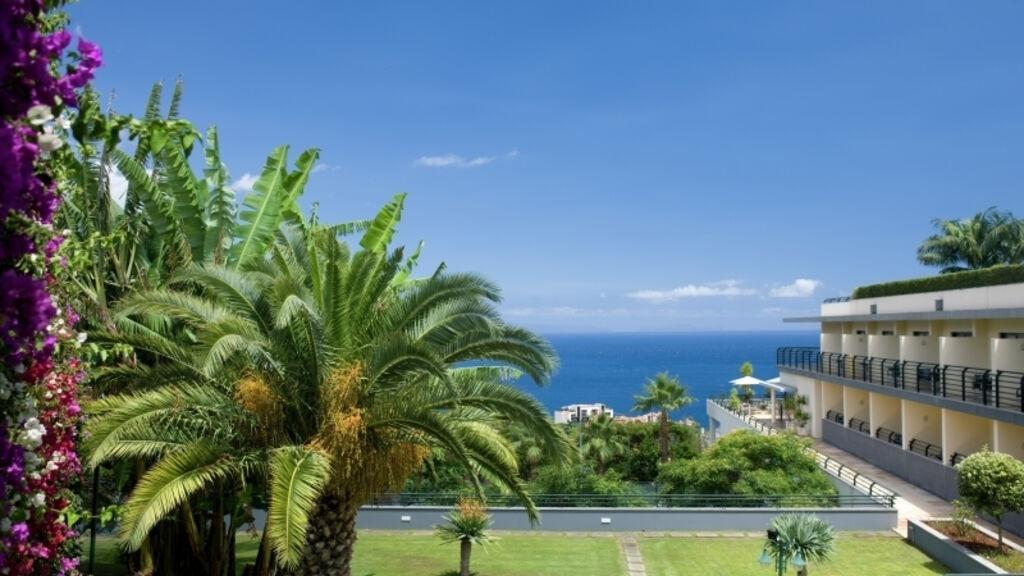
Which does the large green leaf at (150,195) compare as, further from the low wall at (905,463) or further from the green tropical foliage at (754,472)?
the low wall at (905,463)

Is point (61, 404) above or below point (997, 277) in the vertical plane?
below

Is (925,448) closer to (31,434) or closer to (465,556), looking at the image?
(465,556)

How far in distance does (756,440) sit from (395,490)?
16.7m

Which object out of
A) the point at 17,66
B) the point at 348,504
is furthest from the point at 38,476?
the point at 348,504

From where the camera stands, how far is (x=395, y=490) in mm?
11141

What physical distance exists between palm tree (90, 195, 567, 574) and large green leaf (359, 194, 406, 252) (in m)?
2.64

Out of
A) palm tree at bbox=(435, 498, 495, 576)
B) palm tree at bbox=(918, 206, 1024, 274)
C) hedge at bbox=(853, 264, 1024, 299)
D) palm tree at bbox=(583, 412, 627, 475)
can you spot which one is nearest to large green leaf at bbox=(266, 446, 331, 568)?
palm tree at bbox=(435, 498, 495, 576)

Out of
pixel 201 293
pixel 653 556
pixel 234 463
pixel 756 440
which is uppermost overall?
pixel 201 293

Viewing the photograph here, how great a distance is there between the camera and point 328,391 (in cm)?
1031

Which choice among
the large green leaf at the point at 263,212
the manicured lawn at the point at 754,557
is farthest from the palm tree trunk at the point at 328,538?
the manicured lawn at the point at 754,557

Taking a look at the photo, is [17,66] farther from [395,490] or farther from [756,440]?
[756,440]

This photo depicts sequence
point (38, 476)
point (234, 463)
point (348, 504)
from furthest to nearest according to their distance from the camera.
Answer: point (348, 504), point (234, 463), point (38, 476)

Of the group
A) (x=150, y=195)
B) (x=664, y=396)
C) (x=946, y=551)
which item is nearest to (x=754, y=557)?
(x=946, y=551)

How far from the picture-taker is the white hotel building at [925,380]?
831 inches
